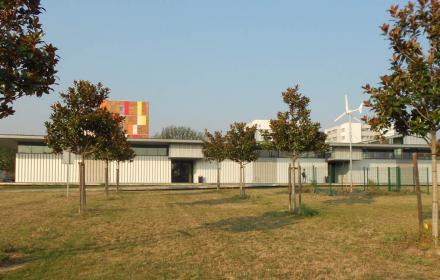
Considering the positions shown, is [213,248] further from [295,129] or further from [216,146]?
[216,146]

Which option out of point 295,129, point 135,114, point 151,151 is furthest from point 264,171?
point 295,129

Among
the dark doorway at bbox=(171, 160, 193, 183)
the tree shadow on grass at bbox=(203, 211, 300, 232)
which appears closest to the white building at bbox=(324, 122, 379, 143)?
the dark doorway at bbox=(171, 160, 193, 183)

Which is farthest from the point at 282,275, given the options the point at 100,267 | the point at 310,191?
the point at 310,191

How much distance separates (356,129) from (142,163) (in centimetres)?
11248

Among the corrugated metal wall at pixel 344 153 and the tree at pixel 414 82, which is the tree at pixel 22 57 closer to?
the tree at pixel 414 82

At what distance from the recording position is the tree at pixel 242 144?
33281mm

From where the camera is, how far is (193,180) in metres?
65.8

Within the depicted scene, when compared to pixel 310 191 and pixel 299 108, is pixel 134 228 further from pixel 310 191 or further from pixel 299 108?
pixel 310 191

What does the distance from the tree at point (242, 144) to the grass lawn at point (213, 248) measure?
47.7 ft

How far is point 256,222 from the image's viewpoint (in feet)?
57.0

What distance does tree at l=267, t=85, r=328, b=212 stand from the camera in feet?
70.3

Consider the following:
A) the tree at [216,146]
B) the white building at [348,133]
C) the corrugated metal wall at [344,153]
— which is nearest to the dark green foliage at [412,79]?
the tree at [216,146]

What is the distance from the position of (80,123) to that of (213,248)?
957 centimetres

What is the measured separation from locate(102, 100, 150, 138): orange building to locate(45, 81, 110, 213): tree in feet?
180
